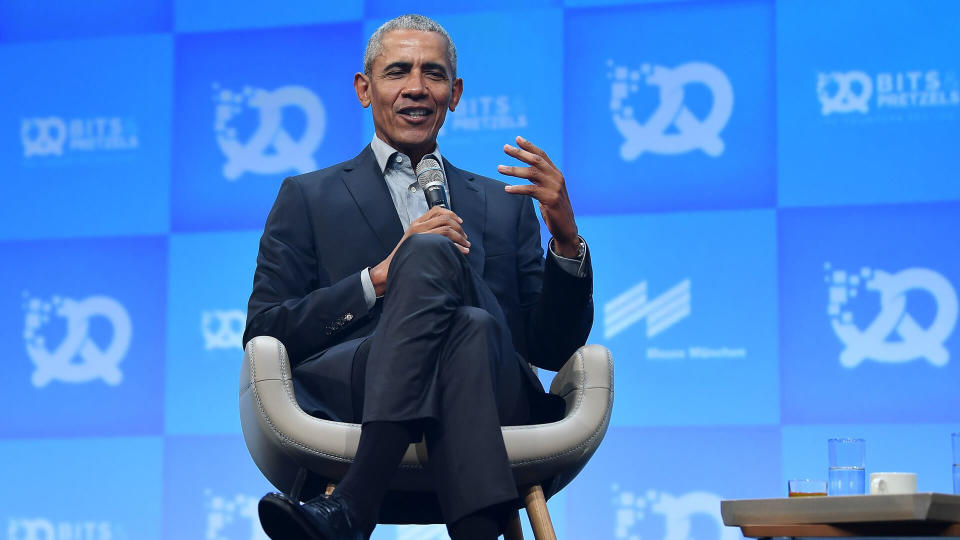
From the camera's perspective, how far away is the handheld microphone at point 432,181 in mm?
2439

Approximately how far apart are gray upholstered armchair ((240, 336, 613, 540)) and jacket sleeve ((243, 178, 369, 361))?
8cm

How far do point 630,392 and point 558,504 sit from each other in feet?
1.25

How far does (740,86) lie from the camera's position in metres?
3.70

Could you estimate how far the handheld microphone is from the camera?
2.44 meters

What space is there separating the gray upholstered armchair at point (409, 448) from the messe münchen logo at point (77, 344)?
5.50 feet

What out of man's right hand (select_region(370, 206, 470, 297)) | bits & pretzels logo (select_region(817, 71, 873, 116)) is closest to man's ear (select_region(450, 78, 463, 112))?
man's right hand (select_region(370, 206, 470, 297))

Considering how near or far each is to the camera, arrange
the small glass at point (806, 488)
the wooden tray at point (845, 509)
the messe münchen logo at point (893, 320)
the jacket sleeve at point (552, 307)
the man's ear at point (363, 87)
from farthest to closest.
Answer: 1. the messe münchen logo at point (893, 320)
2. the man's ear at point (363, 87)
3. the jacket sleeve at point (552, 307)
4. the small glass at point (806, 488)
5. the wooden tray at point (845, 509)

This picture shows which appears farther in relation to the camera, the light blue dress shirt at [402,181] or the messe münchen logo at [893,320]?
the messe münchen logo at [893,320]

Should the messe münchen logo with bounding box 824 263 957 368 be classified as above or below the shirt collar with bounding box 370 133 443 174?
below

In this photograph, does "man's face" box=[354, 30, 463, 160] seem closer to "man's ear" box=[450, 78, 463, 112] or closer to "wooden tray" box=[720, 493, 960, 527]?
"man's ear" box=[450, 78, 463, 112]

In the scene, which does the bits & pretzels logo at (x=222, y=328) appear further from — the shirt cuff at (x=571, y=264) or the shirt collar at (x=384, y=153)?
the shirt cuff at (x=571, y=264)

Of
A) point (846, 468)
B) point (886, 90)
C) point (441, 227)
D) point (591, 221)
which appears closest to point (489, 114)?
point (591, 221)

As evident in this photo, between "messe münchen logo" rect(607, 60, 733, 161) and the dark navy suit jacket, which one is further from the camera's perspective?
"messe münchen logo" rect(607, 60, 733, 161)

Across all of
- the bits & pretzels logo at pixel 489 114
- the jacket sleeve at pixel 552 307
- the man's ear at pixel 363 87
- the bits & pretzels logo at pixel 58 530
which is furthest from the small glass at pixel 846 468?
the bits & pretzels logo at pixel 58 530
